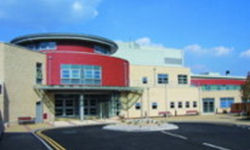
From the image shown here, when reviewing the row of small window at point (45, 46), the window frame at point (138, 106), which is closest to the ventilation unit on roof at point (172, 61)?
the window frame at point (138, 106)

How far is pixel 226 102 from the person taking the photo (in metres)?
45.3

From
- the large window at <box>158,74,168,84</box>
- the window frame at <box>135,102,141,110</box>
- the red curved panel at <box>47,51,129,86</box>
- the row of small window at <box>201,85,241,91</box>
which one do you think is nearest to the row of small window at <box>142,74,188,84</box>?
the large window at <box>158,74,168,84</box>

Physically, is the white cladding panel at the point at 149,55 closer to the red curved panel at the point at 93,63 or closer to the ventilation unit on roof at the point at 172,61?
the ventilation unit on roof at the point at 172,61

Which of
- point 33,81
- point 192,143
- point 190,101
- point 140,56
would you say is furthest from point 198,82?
point 192,143

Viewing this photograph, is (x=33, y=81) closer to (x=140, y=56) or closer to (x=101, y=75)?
(x=101, y=75)

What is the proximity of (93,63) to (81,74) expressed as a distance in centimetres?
189

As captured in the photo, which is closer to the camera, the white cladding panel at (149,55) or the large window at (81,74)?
the large window at (81,74)

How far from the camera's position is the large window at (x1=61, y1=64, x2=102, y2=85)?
98.0ft

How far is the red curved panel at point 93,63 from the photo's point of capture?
29.5m

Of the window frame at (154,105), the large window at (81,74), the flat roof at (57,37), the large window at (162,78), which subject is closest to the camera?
the large window at (81,74)

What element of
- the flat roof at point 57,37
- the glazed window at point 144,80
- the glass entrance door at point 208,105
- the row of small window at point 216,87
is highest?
the flat roof at point 57,37

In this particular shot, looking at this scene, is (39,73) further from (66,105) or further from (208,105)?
(208,105)

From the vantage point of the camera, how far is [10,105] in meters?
24.7

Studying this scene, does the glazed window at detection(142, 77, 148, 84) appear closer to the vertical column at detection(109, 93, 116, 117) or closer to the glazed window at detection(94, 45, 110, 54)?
the glazed window at detection(94, 45, 110, 54)
